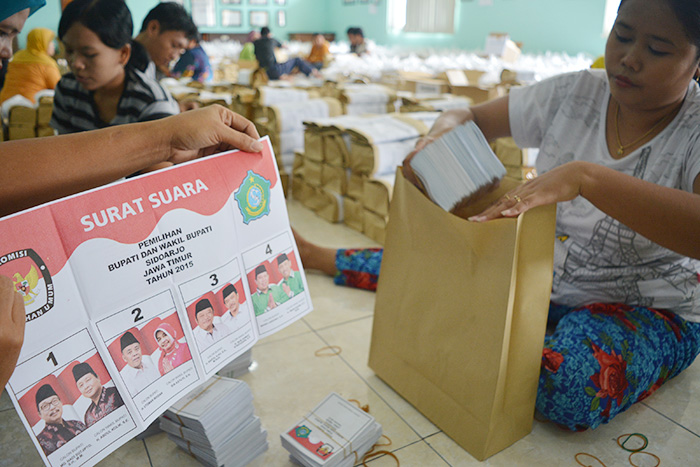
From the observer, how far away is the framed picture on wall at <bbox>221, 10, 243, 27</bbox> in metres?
13.7

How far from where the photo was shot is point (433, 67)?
5180 millimetres

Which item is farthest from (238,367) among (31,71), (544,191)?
(31,71)

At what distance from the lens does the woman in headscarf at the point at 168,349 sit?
85cm

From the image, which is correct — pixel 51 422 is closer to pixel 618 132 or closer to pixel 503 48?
pixel 618 132

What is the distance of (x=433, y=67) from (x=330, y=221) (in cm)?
307

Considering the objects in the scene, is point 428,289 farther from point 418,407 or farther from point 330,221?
point 330,221

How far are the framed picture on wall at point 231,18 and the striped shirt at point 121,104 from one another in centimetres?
1301

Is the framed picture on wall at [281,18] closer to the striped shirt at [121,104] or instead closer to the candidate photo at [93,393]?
the striped shirt at [121,104]

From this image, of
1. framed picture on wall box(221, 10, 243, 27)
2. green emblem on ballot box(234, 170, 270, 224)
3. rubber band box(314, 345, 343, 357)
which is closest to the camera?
green emblem on ballot box(234, 170, 270, 224)

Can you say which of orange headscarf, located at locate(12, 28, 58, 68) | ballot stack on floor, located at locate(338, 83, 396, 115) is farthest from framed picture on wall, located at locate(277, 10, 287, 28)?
ballot stack on floor, located at locate(338, 83, 396, 115)

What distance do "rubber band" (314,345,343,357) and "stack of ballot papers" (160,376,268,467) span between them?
42cm

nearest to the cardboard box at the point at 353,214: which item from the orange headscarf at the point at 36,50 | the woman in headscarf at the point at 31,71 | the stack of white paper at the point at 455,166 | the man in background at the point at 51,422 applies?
the stack of white paper at the point at 455,166

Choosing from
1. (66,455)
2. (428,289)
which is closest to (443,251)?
(428,289)

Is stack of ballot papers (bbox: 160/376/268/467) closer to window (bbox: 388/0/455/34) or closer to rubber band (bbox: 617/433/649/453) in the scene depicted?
Answer: rubber band (bbox: 617/433/649/453)
